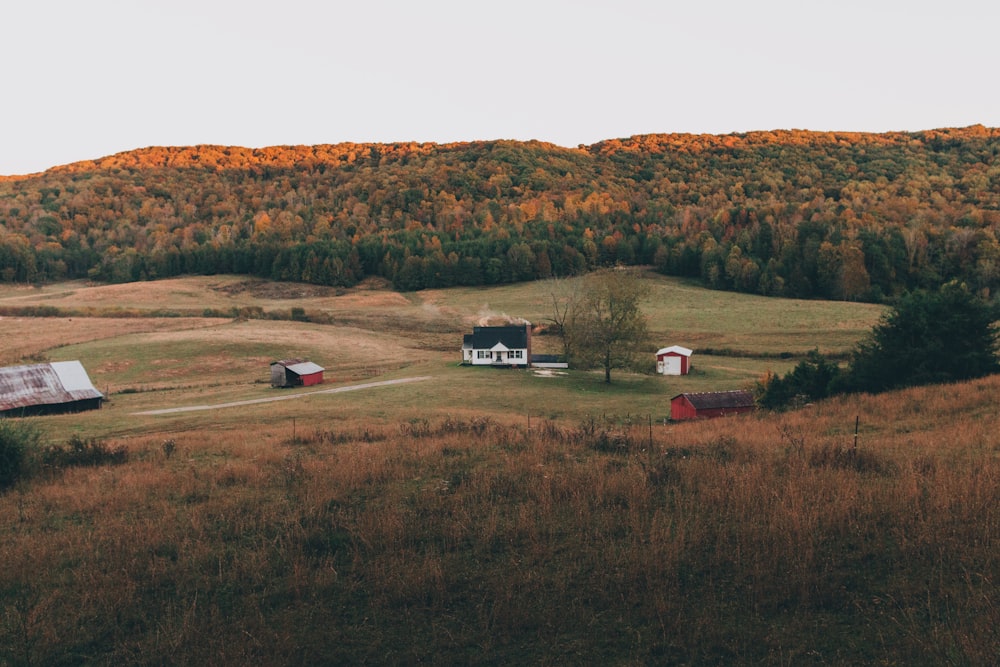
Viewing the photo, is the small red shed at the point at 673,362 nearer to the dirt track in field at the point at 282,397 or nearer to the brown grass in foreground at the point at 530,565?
the dirt track in field at the point at 282,397

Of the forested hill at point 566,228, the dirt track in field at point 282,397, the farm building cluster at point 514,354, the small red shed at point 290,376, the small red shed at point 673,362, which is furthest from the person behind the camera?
the forested hill at point 566,228

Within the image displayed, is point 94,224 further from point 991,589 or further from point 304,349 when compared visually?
point 991,589

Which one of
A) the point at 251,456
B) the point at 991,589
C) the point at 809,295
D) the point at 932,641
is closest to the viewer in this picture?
the point at 932,641

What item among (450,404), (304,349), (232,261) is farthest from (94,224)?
(450,404)

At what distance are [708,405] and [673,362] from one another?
18.6 m

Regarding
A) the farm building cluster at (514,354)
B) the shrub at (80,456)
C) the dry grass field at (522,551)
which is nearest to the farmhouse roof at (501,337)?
the farm building cluster at (514,354)

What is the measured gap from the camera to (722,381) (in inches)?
1971

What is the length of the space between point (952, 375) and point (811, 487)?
819 inches

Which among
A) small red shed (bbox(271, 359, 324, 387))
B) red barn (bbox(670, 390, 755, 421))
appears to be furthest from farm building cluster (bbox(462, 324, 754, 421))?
red barn (bbox(670, 390, 755, 421))

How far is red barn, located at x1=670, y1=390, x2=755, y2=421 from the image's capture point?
36188mm

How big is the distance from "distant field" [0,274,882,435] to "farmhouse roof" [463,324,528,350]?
13.8 ft

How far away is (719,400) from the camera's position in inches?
1484

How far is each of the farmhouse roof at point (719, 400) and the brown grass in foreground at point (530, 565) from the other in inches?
1023

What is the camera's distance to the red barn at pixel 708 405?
36.2 meters
